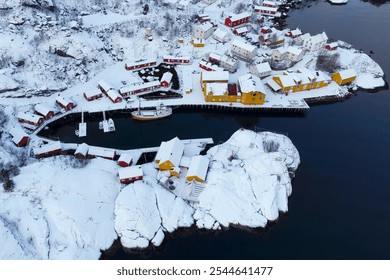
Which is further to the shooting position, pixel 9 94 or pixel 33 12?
pixel 33 12

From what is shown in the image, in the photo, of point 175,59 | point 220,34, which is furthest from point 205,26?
point 175,59

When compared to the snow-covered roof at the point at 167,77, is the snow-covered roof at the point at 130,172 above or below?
below

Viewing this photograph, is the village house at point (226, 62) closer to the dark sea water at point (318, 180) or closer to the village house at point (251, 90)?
the village house at point (251, 90)

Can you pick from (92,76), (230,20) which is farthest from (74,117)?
(230,20)

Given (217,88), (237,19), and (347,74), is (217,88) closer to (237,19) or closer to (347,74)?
(347,74)

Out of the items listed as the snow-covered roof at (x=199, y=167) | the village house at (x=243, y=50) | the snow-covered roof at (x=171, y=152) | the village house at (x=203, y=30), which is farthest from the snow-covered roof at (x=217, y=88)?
the village house at (x=203, y=30)

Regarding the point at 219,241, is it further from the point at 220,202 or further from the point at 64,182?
the point at 64,182
